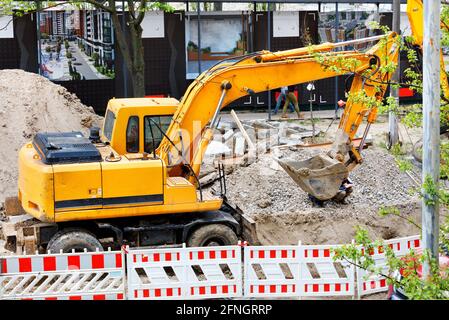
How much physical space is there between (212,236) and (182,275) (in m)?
2.10

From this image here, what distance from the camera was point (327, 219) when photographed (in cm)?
1798

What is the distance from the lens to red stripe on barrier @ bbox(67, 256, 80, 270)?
13117 millimetres

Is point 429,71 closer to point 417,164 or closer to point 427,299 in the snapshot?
point 427,299

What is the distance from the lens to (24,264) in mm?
13047

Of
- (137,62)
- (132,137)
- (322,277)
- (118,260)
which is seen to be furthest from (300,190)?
(137,62)

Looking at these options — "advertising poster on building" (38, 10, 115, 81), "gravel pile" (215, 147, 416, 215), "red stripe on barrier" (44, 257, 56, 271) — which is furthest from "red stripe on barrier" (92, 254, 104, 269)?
"advertising poster on building" (38, 10, 115, 81)

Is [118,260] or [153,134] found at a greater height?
[153,134]

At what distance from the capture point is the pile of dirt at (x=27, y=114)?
796 inches

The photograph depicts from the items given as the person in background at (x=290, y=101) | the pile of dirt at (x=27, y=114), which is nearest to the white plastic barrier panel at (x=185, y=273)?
the pile of dirt at (x=27, y=114)

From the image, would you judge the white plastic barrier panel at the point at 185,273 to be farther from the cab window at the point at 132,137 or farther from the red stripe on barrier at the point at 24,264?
the cab window at the point at 132,137

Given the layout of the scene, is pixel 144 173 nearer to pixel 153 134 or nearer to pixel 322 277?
pixel 153 134

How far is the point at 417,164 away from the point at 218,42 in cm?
969

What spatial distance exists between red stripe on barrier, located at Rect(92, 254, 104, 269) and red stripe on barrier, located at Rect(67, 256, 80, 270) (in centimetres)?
23

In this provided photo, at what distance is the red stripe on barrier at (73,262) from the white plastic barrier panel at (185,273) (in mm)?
743
